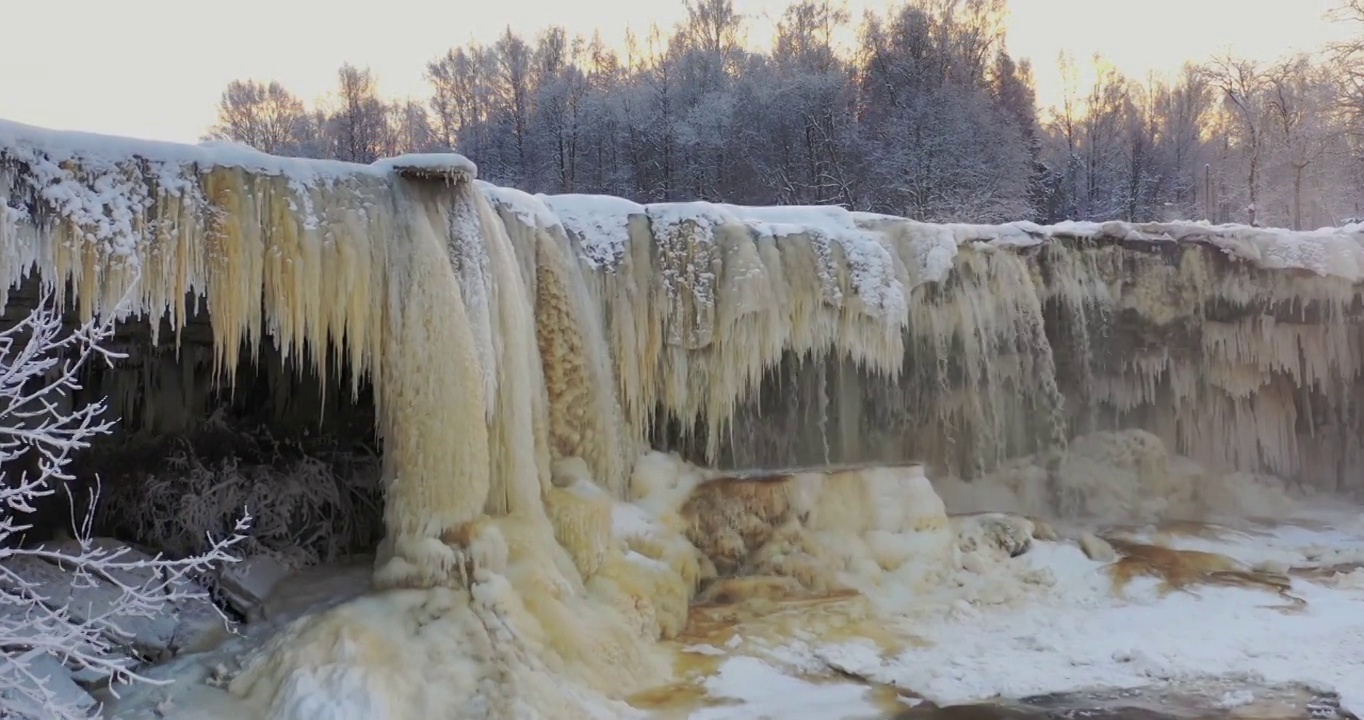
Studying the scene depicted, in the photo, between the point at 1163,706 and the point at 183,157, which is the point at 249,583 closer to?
the point at 183,157

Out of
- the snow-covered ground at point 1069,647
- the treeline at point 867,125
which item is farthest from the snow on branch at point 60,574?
the treeline at point 867,125

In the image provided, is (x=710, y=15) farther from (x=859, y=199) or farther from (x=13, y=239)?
(x=13, y=239)

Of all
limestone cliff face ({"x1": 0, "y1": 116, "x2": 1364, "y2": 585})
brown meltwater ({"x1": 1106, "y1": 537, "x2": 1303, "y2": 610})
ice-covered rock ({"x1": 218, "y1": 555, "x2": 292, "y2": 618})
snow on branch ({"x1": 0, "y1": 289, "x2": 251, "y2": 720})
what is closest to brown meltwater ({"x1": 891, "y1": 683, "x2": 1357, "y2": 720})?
brown meltwater ({"x1": 1106, "y1": 537, "x2": 1303, "y2": 610})

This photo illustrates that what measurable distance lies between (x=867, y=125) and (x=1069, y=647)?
27784mm

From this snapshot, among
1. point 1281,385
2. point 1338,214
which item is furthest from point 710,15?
point 1281,385

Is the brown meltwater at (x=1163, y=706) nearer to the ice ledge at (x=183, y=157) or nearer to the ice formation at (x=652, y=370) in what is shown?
the ice formation at (x=652, y=370)

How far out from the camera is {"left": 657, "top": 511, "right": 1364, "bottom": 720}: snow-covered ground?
22.5ft

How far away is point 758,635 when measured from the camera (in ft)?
25.9

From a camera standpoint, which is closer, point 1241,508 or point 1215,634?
point 1215,634

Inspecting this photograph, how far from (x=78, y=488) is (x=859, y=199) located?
971 inches

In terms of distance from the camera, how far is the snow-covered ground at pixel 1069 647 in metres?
6.85

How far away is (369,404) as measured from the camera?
10.7 meters

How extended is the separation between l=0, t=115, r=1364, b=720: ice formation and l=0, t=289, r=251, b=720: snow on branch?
1.00m

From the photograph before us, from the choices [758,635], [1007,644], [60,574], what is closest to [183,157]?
[60,574]
